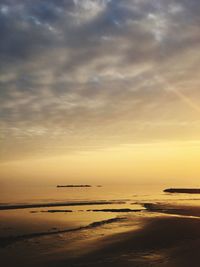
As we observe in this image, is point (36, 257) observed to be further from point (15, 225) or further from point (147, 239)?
point (15, 225)

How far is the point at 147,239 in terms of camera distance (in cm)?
2533

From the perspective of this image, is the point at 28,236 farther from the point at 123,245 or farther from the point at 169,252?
the point at 169,252

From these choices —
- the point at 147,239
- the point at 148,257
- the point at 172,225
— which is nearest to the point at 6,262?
the point at 148,257

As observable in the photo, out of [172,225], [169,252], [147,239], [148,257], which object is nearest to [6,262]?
[148,257]

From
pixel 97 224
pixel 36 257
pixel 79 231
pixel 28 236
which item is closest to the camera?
pixel 36 257

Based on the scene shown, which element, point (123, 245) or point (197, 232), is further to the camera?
point (197, 232)

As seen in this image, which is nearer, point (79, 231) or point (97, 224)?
point (79, 231)

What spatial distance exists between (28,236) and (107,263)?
10.9 m

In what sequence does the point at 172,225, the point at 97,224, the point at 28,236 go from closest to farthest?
the point at 28,236
the point at 172,225
the point at 97,224

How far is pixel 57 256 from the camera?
19.9m

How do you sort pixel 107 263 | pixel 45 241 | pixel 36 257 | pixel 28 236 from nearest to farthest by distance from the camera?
pixel 107 263 → pixel 36 257 → pixel 45 241 → pixel 28 236

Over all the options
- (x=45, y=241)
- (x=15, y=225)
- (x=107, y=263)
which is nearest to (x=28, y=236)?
(x=45, y=241)

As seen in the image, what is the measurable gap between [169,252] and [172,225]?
41.3 feet

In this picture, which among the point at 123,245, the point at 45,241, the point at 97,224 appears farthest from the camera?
the point at 97,224
